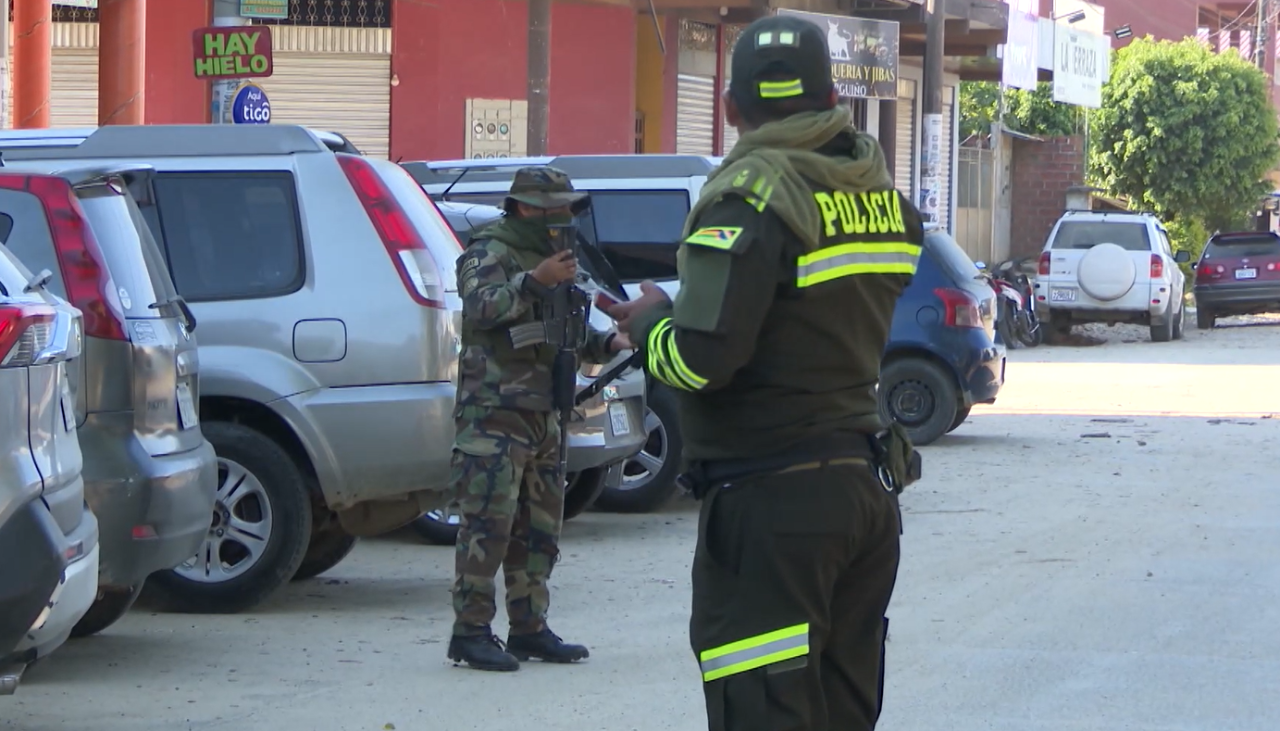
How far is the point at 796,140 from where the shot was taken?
3.78 metres

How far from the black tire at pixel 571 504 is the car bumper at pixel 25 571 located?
4889 mm

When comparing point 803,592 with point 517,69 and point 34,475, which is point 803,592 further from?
point 517,69

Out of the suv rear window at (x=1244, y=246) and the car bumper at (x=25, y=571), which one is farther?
the suv rear window at (x=1244, y=246)

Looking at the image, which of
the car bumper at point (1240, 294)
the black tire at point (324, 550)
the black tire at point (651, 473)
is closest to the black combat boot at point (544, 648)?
the black tire at point (324, 550)

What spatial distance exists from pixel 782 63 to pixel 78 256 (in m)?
3.03

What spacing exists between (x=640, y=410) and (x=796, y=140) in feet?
18.5

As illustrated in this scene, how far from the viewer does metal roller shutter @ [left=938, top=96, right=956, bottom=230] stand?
3553 centimetres

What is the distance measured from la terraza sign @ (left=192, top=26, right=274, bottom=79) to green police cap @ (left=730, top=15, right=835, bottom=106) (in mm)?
9128

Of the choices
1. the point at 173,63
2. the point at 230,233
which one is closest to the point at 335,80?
the point at 173,63

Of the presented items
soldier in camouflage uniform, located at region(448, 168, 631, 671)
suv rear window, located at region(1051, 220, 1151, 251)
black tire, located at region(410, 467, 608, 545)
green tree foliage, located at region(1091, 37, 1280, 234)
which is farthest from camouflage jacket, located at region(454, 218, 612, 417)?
green tree foliage, located at region(1091, 37, 1280, 234)

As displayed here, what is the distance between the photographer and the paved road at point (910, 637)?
237 inches

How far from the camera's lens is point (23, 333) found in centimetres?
456

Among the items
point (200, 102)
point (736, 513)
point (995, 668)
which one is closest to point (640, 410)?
point (995, 668)

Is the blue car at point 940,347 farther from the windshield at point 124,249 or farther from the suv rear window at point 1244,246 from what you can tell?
the suv rear window at point 1244,246
